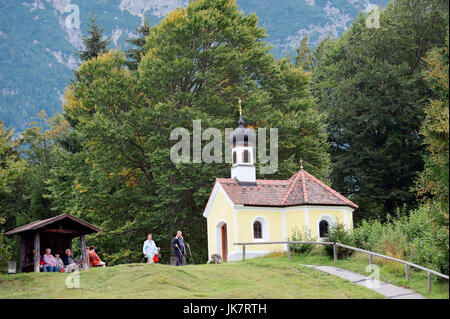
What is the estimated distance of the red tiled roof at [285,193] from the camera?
103 ft

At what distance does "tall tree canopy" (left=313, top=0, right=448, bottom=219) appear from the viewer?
4491cm

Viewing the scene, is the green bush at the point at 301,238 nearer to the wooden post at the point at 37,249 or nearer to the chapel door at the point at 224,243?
the chapel door at the point at 224,243

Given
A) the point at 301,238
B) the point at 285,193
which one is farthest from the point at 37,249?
the point at 285,193

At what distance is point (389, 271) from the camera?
2252 cm

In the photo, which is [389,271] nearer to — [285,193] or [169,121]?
[285,193]

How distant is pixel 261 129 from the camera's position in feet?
123

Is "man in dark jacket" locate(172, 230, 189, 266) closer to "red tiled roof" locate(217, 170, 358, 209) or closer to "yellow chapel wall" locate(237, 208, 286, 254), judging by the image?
"yellow chapel wall" locate(237, 208, 286, 254)

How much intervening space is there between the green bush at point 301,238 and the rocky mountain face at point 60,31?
88624 mm

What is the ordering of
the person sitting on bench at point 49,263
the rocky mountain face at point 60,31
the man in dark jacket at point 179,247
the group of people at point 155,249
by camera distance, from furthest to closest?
the rocky mountain face at point 60,31, the man in dark jacket at point 179,247, the group of people at point 155,249, the person sitting on bench at point 49,263

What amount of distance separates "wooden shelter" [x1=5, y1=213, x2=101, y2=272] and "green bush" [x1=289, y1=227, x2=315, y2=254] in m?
9.38

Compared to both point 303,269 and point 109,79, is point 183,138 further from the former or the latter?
point 303,269

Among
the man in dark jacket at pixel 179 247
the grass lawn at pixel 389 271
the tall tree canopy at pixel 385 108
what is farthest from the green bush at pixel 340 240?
the tall tree canopy at pixel 385 108

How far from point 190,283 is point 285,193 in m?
12.4

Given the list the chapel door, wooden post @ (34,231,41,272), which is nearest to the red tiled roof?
the chapel door
